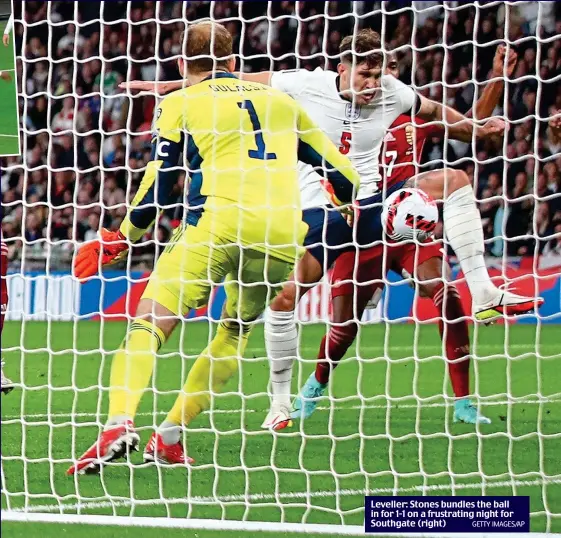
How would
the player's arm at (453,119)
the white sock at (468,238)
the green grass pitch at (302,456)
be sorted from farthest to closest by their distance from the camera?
the white sock at (468,238)
the player's arm at (453,119)
the green grass pitch at (302,456)

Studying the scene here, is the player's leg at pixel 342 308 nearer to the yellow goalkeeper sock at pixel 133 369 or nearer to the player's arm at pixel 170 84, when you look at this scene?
the player's arm at pixel 170 84

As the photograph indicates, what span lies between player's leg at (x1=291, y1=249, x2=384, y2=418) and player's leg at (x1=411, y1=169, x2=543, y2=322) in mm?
393

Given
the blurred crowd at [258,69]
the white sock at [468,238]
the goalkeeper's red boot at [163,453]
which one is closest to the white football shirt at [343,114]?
the white sock at [468,238]

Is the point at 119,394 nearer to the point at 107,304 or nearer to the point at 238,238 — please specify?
the point at 238,238

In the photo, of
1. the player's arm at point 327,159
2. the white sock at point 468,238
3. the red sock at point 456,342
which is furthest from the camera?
the red sock at point 456,342

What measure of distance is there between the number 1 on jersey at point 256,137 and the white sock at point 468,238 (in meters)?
0.82

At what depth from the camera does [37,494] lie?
11.1 feet

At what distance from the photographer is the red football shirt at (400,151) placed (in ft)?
14.2

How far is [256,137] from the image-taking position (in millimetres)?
3588

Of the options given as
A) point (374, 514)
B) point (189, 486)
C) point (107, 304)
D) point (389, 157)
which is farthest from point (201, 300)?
point (107, 304)

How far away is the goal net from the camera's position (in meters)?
3.35

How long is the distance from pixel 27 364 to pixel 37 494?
10.7 feet
